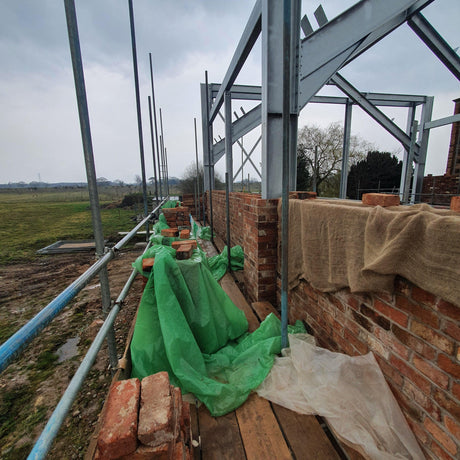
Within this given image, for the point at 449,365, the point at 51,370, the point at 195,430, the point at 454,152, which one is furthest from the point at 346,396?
the point at 454,152

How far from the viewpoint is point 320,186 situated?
65.5ft

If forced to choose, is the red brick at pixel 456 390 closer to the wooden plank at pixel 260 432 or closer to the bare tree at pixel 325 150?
the wooden plank at pixel 260 432

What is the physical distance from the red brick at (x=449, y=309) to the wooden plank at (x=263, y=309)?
1686 mm

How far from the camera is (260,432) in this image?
4.64ft

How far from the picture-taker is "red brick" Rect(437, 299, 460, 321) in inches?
39.4

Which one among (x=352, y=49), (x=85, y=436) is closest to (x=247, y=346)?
(x=85, y=436)

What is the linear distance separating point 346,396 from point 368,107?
6.05 metres

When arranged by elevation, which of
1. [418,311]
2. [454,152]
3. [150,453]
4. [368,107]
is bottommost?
[150,453]

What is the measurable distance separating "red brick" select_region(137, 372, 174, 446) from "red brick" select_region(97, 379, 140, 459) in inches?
1.4

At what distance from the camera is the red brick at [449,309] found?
1.00 metres

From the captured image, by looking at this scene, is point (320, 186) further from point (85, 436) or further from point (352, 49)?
point (85, 436)

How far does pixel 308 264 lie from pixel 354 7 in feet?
8.16

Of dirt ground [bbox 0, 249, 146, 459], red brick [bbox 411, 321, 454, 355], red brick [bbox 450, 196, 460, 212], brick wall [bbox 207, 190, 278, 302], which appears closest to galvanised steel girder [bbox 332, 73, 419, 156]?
brick wall [bbox 207, 190, 278, 302]

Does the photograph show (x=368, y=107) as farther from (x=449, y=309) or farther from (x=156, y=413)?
(x=156, y=413)
